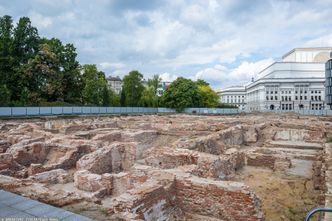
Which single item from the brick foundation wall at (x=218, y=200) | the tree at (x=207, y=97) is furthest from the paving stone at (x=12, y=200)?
the tree at (x=207, y=97)

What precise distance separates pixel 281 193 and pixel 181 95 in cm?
5030

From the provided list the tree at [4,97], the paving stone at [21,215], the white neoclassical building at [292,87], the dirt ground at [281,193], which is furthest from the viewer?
the white neoclassical building at [292,87]

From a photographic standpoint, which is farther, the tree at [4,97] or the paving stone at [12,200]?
the tree at [4,97]

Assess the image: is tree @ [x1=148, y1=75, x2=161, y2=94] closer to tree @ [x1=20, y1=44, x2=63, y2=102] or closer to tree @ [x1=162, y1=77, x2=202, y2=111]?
tree @ [x1=162, y1=77, x2=202, y2=111]

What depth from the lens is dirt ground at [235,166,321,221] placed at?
25.9 feet

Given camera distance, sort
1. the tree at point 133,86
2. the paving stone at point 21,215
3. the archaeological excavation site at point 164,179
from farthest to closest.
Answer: the tree at point 133,86, the archaeological excavation site at point 164,179, the paving stone at point 21,215

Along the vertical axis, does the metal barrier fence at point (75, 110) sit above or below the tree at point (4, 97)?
below

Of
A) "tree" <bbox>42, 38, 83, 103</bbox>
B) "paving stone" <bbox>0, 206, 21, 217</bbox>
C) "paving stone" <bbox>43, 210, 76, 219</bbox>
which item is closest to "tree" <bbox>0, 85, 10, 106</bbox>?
"tree" <bbox>42, 38, 83, 103</bbox>

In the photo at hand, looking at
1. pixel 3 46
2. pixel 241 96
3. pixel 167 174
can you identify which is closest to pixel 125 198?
pixel 167 174

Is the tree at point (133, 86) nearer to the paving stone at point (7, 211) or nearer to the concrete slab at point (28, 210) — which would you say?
the concrete slab at point (28, 210)

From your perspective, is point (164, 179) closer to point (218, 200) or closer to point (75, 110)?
point (218, 200)

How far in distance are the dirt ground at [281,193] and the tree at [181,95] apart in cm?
4663

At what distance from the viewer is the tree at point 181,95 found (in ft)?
195

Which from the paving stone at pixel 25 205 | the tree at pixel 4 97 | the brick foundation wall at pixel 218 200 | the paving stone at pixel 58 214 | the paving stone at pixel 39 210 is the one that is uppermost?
the tree at pixel 4 97
